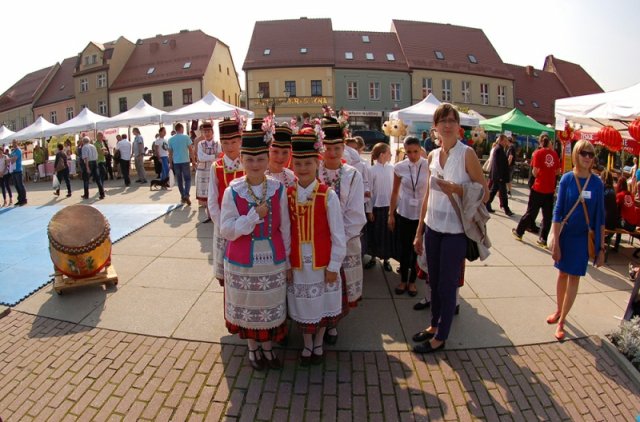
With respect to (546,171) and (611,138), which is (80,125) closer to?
(546,171)

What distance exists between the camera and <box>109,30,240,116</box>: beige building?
37719 mm

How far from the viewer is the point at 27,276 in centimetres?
556

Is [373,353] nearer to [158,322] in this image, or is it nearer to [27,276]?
[158,322]

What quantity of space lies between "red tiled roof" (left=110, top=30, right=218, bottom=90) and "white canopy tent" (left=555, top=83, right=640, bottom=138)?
34221 millimetres

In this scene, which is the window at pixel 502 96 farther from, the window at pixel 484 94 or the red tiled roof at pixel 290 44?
the red tiled roof at pixel 290 44

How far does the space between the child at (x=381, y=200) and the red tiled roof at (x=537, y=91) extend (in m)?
41.6

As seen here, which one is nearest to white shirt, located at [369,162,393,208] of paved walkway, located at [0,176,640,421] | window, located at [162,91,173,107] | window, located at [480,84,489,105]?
paved walkway, located at [0,176,640,421]

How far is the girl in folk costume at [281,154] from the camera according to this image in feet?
11.9

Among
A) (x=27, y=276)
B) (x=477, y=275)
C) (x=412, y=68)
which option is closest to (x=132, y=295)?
(x=27, y=276)

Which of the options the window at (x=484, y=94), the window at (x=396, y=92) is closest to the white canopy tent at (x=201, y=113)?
the window at (x=396, y=92)

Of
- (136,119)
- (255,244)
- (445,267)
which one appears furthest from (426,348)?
(136,119)

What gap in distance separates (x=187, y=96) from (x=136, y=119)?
2293cm

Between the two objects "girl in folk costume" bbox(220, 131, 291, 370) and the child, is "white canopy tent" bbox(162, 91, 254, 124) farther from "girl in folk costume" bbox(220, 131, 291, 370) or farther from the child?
"girl in folk costume" bbox(220, 131, 291, 370)

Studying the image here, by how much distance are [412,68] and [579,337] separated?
119ft
